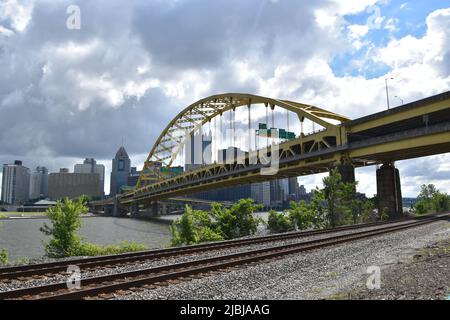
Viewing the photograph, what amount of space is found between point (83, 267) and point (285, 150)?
48256 mm

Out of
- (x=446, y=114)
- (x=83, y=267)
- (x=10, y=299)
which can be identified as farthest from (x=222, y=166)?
(x=10, y=299)

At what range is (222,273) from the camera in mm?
11625

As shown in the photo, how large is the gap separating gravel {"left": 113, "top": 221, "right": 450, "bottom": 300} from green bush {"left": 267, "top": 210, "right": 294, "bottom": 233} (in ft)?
69.0

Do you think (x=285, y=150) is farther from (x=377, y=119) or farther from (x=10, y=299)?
(x=10, y=299)

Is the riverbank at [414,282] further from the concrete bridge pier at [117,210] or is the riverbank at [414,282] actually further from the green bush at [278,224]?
the concrete bridge pier at [117,210]

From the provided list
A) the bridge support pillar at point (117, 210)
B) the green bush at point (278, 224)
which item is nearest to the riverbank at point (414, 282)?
the green bush at point (278, 224)

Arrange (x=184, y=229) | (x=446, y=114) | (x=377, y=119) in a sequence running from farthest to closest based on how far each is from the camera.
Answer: (x=377, y=119) < (x=446, y=114) < (x=184, y=229)

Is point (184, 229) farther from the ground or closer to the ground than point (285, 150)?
closer to the ground

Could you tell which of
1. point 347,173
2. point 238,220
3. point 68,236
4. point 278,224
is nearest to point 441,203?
point 347,173

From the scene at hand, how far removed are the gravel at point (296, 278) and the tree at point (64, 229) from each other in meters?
14.8

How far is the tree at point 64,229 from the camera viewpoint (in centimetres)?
2281

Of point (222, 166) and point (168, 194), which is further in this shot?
point (168, 194)

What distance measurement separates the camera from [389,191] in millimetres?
46688

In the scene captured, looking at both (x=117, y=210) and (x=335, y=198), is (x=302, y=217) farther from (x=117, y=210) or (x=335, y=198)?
(x=117, y=210)
